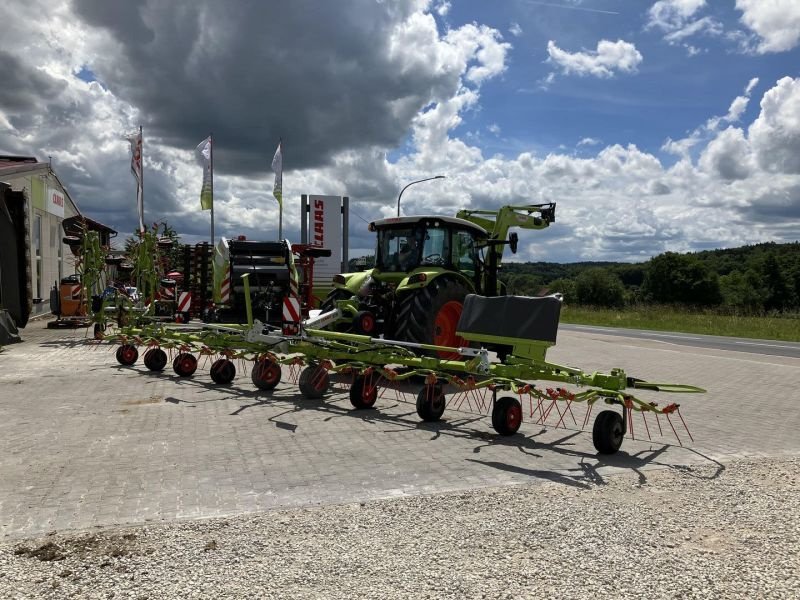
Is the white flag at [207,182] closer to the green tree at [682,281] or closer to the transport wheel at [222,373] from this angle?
the transport wheel at [222,373]

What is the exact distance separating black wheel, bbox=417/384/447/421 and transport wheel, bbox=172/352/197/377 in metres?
4.54

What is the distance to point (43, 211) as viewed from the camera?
23500mm

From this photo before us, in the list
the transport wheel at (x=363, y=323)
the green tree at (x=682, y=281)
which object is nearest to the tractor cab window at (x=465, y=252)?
the transport wheel at (x=363, y=323)

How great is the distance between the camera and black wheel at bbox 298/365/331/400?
8125mm

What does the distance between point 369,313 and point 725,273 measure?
341 ft

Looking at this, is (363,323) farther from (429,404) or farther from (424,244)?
(429,404)

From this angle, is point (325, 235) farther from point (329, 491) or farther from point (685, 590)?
point (685, 590)

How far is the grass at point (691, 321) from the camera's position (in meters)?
25.9

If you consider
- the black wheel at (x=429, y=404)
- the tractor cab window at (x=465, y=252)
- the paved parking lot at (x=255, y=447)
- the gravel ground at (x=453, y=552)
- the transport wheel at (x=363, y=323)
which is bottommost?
the paved parking lot at (x=255, y=447)

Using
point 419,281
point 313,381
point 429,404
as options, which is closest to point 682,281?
point 419,281

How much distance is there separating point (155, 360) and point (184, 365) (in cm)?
77

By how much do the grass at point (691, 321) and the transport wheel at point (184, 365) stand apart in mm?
21392

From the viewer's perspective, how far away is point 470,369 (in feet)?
21.8

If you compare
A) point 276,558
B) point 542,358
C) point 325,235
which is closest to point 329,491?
point 276,558
